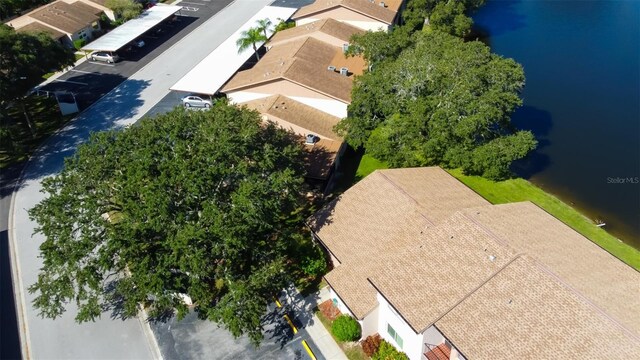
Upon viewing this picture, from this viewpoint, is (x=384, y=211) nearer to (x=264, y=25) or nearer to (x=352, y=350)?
(x=352, y=350)

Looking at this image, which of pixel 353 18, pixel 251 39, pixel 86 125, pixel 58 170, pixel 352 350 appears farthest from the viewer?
pixel 353 18

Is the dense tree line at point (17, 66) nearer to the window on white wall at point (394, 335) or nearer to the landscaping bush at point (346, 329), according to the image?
the landscaping bush at point (346, 329)

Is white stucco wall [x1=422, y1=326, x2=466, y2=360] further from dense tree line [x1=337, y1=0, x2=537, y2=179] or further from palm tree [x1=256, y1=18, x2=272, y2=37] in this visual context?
palm tree [x1=256, y1=18, x2=272, y2=37]

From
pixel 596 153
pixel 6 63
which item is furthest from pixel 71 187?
pixel 596 153

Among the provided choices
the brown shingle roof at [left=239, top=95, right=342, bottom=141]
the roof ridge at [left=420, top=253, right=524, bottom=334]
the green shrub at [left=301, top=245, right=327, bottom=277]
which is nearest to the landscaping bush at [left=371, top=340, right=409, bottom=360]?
the roof ridge at [left=420, top=253, right=524, bottom=334]

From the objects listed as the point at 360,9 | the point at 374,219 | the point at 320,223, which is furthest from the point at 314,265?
the point at 360,9

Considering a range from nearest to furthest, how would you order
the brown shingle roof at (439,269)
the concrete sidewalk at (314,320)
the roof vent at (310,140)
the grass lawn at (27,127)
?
the brown shingle roof at (439,269), the concrete sidewalk at (314,320), the roof vent at (310,140), the grass lawn at (27,127)

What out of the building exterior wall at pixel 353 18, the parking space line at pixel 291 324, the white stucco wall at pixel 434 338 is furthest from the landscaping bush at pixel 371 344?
the building exterior wall at pixel 353 18
